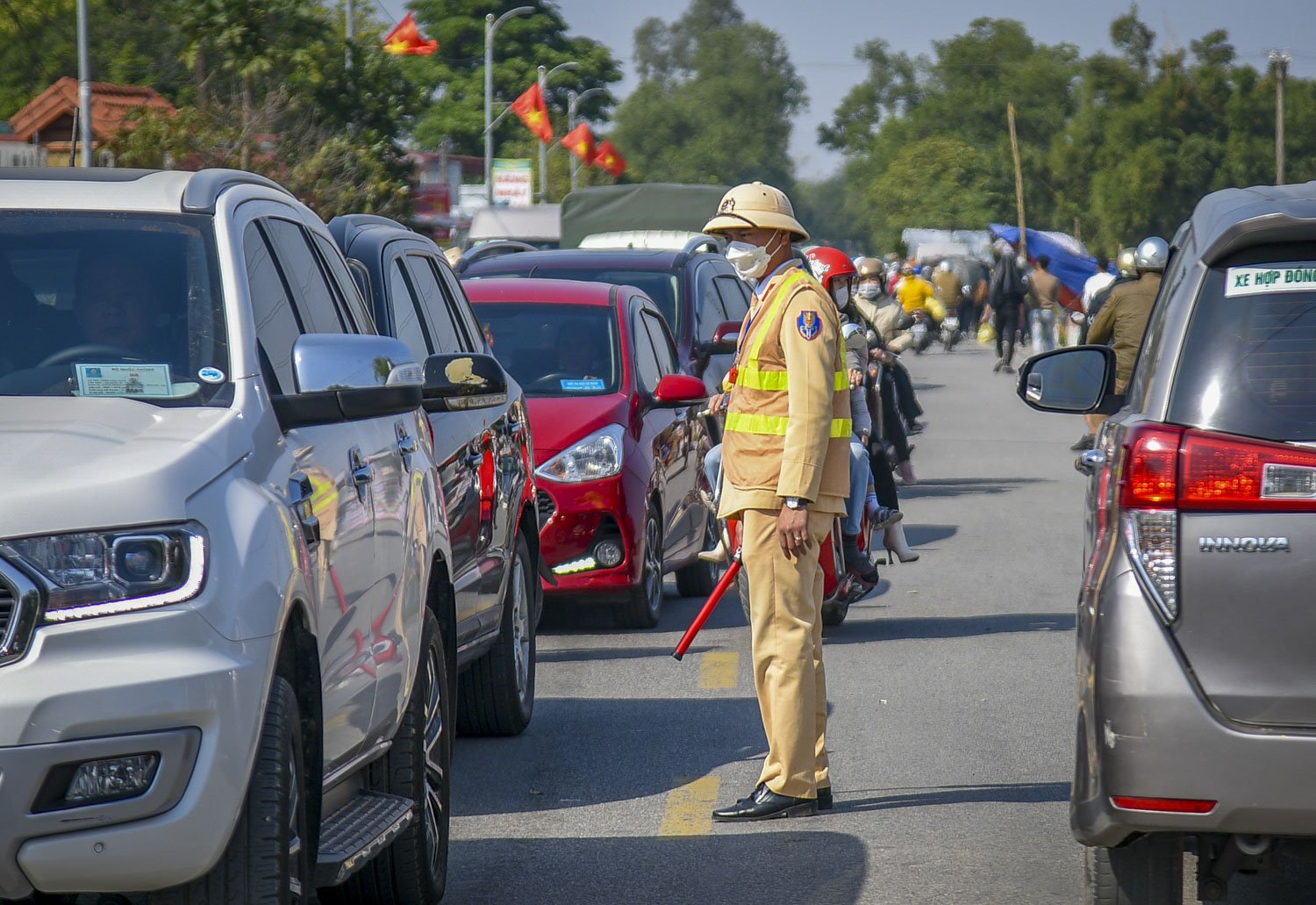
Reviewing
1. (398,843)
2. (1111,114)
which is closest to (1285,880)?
(398,843)

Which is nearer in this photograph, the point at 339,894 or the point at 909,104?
the point at 339,894

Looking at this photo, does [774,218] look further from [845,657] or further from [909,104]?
[909,104]

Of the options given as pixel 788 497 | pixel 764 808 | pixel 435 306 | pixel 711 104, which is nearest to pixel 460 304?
pixel 435 306

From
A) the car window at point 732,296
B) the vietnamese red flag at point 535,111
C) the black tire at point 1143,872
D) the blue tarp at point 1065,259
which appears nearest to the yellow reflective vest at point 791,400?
the black tire at point 1143,872

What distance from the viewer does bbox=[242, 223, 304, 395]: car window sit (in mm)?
4656

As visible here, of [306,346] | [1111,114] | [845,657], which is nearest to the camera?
[306,346]

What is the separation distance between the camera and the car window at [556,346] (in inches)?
428

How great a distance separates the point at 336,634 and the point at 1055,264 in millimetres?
48050

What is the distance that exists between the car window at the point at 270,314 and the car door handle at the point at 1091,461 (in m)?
1.86

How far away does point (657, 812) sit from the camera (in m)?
6.61

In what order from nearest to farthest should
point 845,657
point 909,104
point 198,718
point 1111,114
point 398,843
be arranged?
point 198,718 < point 398,843 < point 845,657 < point 1111,114 < point 909,104

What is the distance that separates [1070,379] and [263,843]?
2818mm

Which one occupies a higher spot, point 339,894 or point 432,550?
point 432,550

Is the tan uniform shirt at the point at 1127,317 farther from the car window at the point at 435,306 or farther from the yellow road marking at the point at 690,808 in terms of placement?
the yellow road marking at the point at 690,808
